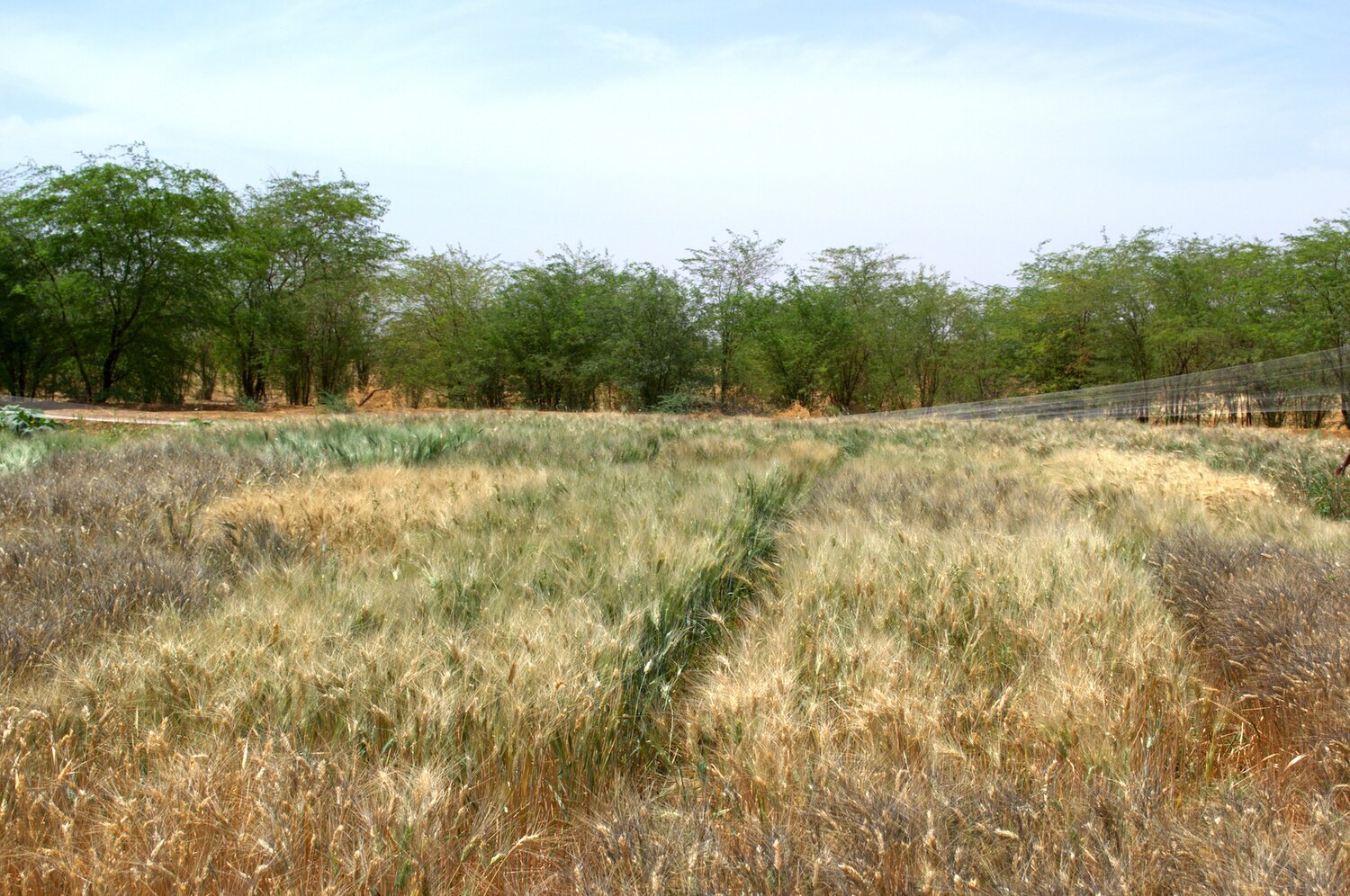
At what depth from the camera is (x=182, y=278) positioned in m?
21.0

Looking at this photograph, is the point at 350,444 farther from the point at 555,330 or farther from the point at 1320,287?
the point at 1320,287

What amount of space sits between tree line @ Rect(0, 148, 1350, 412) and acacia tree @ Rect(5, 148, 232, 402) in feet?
0.23

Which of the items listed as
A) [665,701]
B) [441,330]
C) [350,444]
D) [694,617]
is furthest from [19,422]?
[441,330]

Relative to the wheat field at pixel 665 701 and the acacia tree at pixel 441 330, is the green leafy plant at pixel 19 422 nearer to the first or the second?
the wheat field at pixel 665 701


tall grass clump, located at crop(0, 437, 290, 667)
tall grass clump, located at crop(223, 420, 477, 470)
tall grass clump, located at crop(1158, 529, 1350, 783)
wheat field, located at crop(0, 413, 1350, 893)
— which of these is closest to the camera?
wheat field, located at crop(0, 413, 1350, 893)

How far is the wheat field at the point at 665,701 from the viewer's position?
3.56 feet

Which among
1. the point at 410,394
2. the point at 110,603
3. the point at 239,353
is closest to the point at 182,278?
the point at 239,353

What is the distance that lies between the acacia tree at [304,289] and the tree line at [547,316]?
8 centimetres

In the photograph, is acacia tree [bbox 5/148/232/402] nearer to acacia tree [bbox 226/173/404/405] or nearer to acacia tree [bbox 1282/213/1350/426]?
acacia tree [bbox 226/173/404/405]

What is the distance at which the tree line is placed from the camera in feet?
65.0

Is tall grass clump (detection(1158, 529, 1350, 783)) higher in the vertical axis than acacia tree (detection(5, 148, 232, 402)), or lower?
lower

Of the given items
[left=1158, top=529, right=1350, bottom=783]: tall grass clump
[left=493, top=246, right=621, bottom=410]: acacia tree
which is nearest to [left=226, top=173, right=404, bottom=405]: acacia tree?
[left=493, top=246, right=621, bottom=410]: acacia tree

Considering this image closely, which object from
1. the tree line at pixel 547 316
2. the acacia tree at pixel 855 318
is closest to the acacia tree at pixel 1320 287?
the tree line at pixel 547 316

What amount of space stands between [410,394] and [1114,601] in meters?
29.4
